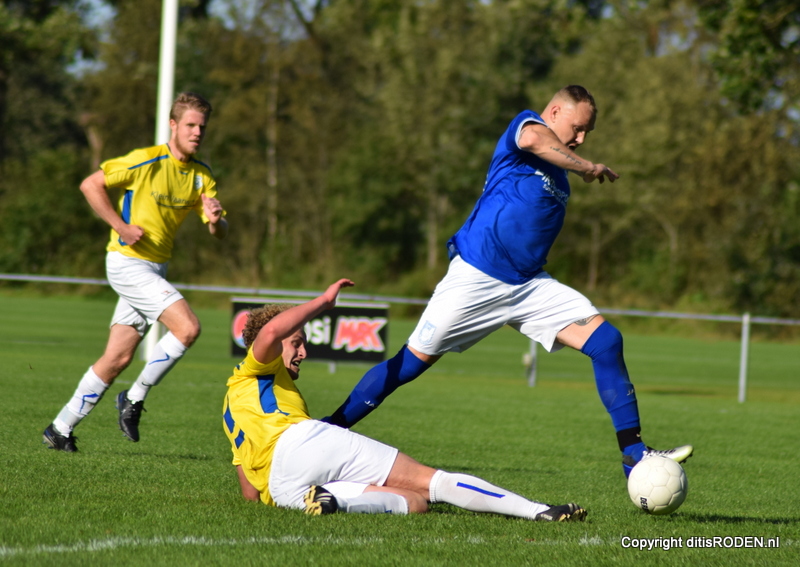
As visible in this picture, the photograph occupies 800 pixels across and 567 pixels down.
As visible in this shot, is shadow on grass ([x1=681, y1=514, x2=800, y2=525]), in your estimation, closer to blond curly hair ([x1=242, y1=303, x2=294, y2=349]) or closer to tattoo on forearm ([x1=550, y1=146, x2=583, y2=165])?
tattoo on forearm ([x1=550, y1=146, x2=583, y2=165])

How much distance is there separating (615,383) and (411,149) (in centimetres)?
3636

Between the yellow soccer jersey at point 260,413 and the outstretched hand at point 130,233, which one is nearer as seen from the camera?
the yellow soccer jersey at point 260,413

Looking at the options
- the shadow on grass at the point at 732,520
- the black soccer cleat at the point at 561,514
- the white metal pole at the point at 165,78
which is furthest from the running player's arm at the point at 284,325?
the white metal pole at the point at 165,78

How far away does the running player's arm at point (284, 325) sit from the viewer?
448 centimetres

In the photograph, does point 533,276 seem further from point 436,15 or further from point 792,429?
point 436,15

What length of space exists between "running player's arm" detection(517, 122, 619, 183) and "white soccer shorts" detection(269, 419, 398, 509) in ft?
5.48

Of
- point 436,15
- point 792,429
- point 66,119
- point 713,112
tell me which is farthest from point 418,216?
point 792,429

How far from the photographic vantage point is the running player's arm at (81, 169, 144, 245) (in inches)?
240

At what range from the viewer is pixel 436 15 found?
40562mm

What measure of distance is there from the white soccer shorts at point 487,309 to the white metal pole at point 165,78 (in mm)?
9343

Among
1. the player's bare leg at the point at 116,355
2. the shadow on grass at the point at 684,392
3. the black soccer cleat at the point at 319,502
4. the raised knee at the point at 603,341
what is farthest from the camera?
the shadow on grass at the point at 684,392

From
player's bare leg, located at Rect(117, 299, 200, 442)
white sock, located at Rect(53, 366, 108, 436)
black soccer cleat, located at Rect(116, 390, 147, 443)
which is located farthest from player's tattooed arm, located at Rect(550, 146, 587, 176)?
white sock, located at Rect(53, 366, 108, 436)

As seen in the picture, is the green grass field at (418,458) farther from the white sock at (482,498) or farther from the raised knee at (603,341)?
the raised knee at (603,341)

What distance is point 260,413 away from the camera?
4707mm
